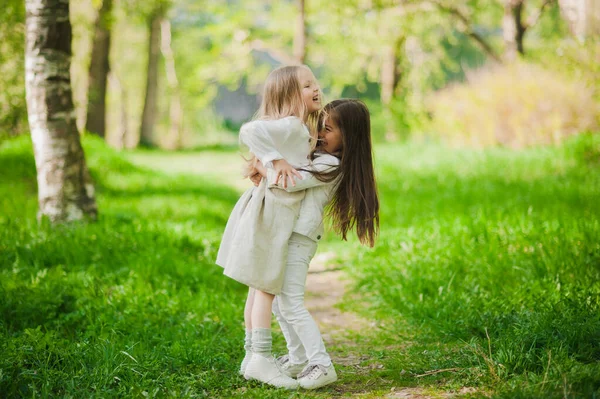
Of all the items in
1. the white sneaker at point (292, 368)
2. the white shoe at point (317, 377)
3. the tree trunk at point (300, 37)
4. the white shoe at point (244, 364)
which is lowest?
the white sneaker at point (292, 368)

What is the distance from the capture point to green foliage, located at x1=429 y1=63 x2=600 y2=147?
1262 centimetres

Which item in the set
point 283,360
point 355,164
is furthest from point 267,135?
point 283,360

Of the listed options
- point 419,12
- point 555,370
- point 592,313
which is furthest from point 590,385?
point 419,12

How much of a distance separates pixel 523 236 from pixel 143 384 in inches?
148

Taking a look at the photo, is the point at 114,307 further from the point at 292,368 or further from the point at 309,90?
the point at 309,90

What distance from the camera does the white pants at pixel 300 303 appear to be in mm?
3525

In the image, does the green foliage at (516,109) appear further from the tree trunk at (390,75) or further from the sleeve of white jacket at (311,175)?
the sleeve of white jacket at (311,175)

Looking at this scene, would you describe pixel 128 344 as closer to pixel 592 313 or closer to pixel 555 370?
pixel 555 370

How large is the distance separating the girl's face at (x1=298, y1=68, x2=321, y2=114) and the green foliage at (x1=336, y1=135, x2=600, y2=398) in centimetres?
159

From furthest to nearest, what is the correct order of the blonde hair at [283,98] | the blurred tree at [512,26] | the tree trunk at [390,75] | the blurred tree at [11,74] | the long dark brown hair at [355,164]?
1. the tree trunk at [390,75]
2. the blurred tree at [512,26]
3. the blurred tree at [11,74]
4. the long dark brown hair at [355,164]
5. the blonde hair at [283,98]

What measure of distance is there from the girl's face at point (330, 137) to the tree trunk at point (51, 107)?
3.47 m

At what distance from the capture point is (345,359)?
14.0 feet

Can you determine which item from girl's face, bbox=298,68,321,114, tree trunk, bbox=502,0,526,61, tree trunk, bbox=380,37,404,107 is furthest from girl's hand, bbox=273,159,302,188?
tree trunk, bbox=380,37,404,107

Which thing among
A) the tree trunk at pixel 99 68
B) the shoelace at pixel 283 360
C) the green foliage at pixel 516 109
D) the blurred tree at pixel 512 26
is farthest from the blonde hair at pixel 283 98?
the blurred tree at pixel 512 26
